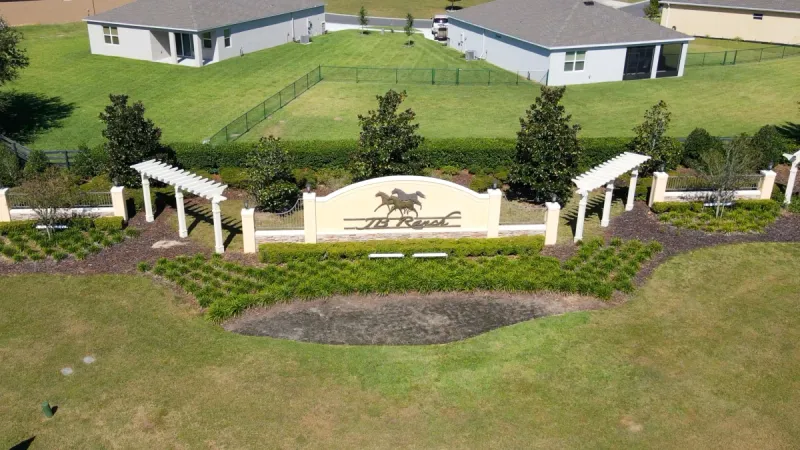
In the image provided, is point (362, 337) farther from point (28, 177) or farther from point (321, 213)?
point (28, 177)

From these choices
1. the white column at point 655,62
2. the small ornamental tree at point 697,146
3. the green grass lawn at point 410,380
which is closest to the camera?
the green grass lawn at point 410,380

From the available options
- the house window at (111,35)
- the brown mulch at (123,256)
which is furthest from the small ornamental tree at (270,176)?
the house window at (111,35)

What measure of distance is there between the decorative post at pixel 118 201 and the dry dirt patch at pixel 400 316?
9356 millimetres

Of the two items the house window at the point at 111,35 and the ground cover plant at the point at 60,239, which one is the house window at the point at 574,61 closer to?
the ground cover plant at the point at 60,239

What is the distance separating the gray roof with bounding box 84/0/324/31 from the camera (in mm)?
54375

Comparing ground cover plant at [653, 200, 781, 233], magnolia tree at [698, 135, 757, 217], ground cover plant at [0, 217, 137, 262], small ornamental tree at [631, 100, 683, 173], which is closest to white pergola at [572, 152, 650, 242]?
small ornamental tree at [631, 100, 683, 173]

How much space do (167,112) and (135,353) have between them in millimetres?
25945

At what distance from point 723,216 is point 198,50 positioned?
129 ft

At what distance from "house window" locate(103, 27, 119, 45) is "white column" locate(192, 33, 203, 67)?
25.7 ft

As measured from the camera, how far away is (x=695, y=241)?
28656 millimetres

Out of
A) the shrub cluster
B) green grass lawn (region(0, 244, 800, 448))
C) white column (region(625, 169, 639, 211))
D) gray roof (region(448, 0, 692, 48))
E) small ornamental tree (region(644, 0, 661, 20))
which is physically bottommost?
green grass lawn (region(0, 244, 800, 448))

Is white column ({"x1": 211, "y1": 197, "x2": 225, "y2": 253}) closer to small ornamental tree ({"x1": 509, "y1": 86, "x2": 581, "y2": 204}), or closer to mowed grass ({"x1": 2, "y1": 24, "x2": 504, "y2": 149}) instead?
small ornamental tree ({"x1": 509, "y1": 86, "x2": 581, "y2": 204})

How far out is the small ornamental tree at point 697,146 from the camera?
34844mm

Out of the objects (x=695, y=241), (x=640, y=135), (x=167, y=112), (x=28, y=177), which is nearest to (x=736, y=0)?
(x=640, y=135)
